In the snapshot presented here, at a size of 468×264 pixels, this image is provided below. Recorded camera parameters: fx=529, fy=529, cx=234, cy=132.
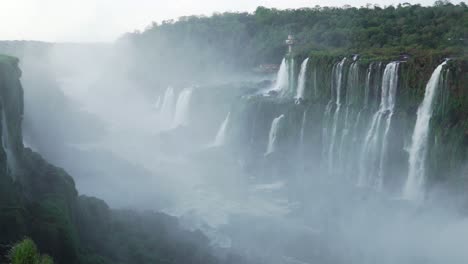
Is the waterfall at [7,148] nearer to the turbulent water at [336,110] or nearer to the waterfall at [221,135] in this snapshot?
the turbulent water at [336,110]

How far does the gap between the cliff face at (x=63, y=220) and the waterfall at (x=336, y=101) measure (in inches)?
396

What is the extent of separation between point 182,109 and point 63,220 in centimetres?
2832

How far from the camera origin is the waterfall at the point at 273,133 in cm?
3100

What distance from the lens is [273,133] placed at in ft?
103

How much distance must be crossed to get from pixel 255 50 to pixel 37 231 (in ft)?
148

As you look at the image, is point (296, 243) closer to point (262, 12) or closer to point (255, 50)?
point (255, 50)

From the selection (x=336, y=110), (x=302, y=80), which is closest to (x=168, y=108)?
(x=302, y=80)

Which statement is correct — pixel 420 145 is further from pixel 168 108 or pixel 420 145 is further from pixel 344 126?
pixel 168 108

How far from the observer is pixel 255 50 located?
187 ft

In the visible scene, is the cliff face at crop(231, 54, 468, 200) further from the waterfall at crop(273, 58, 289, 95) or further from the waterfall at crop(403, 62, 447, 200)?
the waterfall at crop(273, 58, 289, 95)

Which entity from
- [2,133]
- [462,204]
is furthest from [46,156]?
[462,204]

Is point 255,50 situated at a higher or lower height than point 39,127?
higher

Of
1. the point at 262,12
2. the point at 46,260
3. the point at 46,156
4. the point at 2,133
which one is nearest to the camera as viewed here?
the point at 46,260

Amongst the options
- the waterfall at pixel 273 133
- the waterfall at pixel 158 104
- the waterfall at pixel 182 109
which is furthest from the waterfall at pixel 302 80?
the waterfall at pixel 158 104
